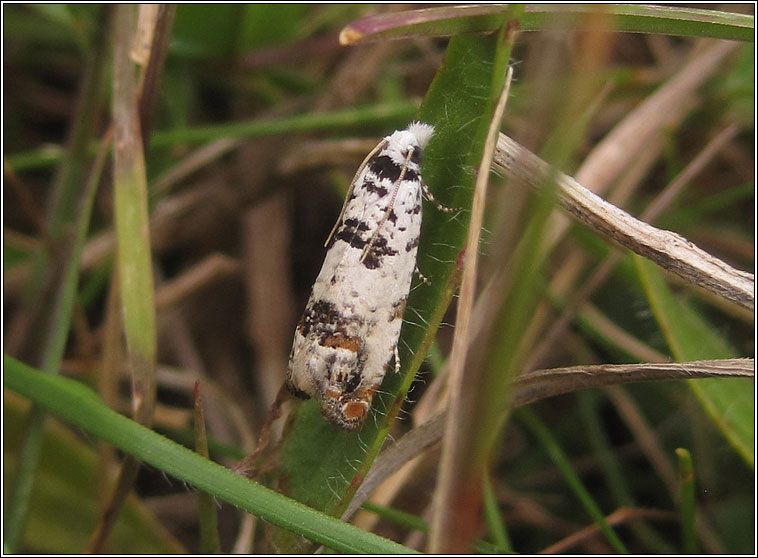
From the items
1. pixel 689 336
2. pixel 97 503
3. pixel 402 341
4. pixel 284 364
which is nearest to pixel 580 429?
pixel 689 336

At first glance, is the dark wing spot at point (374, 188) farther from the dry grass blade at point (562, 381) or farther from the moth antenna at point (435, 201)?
the dry grass blade at point (562, 381)

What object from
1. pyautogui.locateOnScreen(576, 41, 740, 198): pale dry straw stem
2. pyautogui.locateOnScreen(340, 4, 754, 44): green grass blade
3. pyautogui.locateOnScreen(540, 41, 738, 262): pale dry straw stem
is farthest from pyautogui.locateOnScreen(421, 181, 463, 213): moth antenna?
pyautogui.locateOnScreen(576, 41, 740, 198): pale dry straw stem

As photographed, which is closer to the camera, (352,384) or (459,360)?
(459,360)

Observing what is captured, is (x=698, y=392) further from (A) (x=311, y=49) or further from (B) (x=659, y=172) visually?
(A) (x=311, y=49)

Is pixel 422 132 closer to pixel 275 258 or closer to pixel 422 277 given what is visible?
pixel 422 277

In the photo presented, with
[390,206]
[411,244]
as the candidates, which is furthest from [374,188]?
[411,244]

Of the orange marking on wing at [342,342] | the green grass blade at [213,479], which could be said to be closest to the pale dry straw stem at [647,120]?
the orange marking on wing at [342,342]

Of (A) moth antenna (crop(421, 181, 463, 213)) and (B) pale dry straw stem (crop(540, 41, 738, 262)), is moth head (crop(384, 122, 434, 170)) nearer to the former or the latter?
(A) moth antenna (crop(421, 181, 463, 213))
